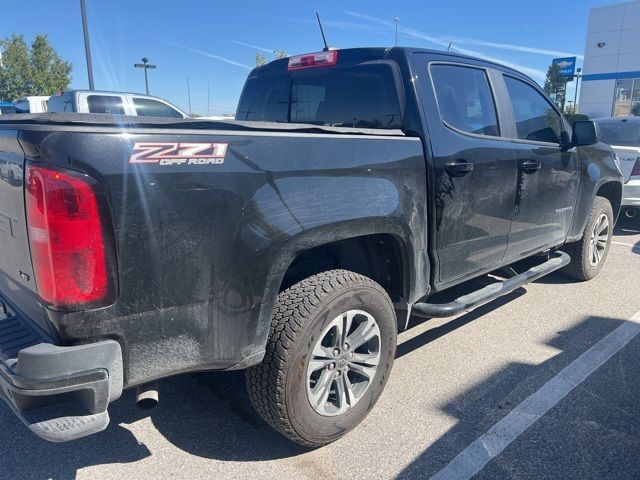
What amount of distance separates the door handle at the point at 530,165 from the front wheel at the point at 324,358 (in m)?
1.67

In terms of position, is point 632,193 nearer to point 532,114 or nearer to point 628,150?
point 628,150

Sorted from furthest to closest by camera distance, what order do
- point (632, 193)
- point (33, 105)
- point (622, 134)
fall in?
point (33, 105) → point (622, 134) → point (632, 193)

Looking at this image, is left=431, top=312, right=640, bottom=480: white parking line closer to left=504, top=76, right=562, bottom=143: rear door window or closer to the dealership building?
left=504, top=76, right=562, bottom=143: rear door window

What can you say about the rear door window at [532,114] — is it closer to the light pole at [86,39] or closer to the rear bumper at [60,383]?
the rear bumper at [60,383]

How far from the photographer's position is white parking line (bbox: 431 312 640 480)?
252 centimetres

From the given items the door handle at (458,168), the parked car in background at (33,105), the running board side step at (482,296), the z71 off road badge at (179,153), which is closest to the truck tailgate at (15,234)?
the z71 off road badge at (179,153)

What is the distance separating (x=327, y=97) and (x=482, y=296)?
174cm

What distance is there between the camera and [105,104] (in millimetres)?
11031

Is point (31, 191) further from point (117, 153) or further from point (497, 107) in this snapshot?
point (497, 107)

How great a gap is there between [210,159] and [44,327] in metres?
0.89

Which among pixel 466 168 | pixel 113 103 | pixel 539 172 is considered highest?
pixel 113 103

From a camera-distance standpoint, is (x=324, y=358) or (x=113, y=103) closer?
(x=324, y=358)

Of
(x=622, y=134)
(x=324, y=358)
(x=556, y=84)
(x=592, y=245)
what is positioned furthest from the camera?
(x=556, y=84)

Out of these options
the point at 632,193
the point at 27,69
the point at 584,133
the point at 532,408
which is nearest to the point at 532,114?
the point at 584,133
